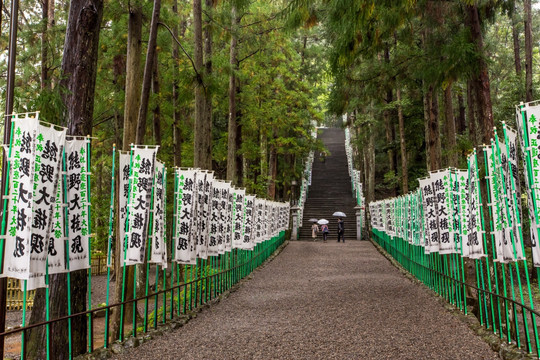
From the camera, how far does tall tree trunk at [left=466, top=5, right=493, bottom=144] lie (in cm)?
691

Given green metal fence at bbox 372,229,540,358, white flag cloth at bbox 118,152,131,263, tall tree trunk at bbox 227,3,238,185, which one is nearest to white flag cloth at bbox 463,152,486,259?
green metal fence at bbox 372,229,540,358

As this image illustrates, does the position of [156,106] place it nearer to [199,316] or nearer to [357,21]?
[199,316]

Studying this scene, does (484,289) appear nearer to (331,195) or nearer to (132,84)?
(132,84)

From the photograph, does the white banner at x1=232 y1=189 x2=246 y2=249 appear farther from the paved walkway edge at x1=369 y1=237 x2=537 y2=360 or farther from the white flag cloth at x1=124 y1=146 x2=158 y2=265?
the white flag cloth at x1=124 y1=146 x2=158 y2=265

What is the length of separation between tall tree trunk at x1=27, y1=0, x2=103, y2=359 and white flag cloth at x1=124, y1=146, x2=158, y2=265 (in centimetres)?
71

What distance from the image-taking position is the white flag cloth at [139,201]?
595 cm

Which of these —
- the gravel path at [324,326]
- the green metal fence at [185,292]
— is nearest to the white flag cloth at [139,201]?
the green metal fence at [185,292]

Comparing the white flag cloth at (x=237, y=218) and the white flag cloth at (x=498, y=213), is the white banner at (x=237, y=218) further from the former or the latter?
the white flag cloth at (x=498, y=213)

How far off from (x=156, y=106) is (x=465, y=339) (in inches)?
325

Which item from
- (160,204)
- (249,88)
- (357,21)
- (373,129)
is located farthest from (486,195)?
(373,129)

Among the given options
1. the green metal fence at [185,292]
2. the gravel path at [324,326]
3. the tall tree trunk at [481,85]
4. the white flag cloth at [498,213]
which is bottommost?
the gravel path at [324,326]

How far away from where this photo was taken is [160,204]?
673 cm

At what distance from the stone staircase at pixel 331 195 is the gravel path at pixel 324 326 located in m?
16.0

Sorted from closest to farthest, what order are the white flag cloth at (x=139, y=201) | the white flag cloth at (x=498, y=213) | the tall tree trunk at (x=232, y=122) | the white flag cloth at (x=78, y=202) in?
the white flag cloth at (x=78, y=202) < the white flag cloth at (x=498, y=213) < the white flag cloth at (x=139, y=201) < the tall tree trunk at (x=232, y=122)
